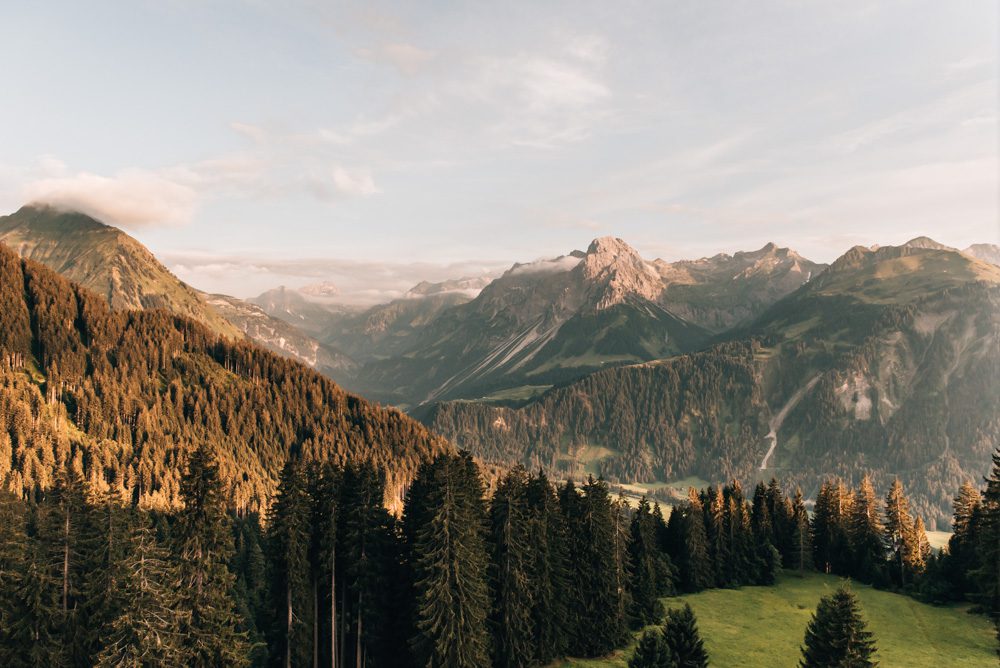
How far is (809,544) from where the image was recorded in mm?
126688

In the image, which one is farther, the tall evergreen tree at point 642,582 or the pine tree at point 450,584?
the tall evergreen tree at point 642,582

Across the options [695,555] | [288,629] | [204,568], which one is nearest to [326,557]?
[288,629]

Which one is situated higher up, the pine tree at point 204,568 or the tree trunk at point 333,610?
the pine tree at point 204,568

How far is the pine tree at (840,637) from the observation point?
4509 centimetres

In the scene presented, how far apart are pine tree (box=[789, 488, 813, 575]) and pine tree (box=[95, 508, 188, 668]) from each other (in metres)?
118

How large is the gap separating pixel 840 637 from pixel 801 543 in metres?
88.1

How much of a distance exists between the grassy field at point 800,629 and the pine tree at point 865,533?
7989mm

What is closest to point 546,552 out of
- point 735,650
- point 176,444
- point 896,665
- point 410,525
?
point 410,525

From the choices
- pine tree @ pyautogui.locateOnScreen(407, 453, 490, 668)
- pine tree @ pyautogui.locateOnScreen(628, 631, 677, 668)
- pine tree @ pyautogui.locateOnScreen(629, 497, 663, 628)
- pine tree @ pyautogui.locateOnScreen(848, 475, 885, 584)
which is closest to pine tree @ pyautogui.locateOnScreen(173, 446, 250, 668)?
pine tree @ pyautogui.locateOnScreen(407, 453, 490, 668)

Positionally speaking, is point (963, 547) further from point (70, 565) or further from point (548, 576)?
point (70, 565)

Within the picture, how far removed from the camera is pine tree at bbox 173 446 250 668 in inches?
1726

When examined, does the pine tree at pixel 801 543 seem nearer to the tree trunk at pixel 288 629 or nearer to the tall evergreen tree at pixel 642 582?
the tall evergreen tree at pixel 642 582

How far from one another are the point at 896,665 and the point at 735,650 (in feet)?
56.0

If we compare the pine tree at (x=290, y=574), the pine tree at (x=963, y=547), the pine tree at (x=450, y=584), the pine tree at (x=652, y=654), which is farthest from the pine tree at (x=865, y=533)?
the pine tree at (x=290, y=574)
